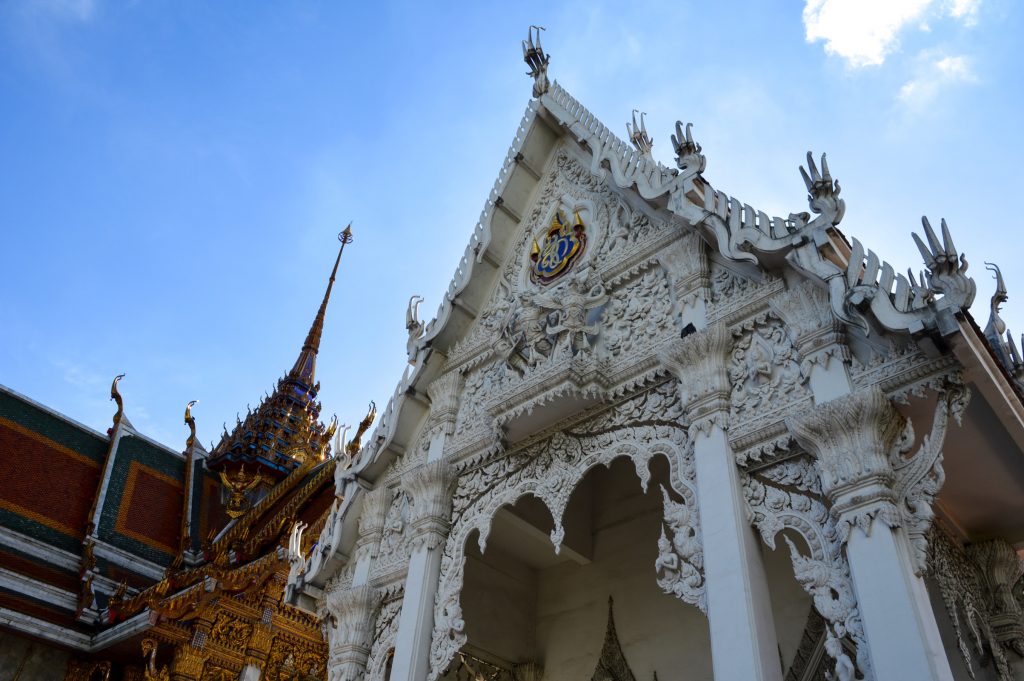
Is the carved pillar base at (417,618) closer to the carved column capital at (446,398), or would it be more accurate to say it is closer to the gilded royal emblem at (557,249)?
the carved column capital at (446,398)

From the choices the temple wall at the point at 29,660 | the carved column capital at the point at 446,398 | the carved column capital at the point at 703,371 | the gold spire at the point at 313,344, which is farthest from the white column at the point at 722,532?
the gold spire at the point at 313,344

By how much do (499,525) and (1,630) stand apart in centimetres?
828

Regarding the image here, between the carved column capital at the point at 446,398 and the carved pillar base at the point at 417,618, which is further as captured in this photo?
the carved column capital at the point at 446,398

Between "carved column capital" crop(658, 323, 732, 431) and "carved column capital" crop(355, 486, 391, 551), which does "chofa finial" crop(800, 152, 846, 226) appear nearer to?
"carved column capital" crop(658, 323, 732, 431)

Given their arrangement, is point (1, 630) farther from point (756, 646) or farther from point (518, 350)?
point (756, 646)

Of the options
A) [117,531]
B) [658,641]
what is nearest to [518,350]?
[658,641]

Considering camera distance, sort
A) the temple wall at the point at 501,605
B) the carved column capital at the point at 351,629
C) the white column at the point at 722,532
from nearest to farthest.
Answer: the white column at the point at 722,532
the carved column capital at the point at 351,629
the temple wall at the point at 501,605

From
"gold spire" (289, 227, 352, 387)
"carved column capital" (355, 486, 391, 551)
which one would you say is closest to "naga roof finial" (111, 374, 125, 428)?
"gold spire" (289, 227, 352, 387)

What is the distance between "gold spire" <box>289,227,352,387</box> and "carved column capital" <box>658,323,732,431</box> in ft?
58.4

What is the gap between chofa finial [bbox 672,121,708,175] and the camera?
23.2 feet

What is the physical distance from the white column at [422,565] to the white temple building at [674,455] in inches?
1.0

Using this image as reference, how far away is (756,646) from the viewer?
4680 millimetres

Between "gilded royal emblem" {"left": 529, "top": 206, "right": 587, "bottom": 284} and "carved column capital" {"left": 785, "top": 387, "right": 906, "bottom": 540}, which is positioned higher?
"gilded royal emblem" {"left": 529, "top": 206, "right": 587, "bottom": 284}

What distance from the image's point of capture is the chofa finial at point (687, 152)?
7078 millimetres
